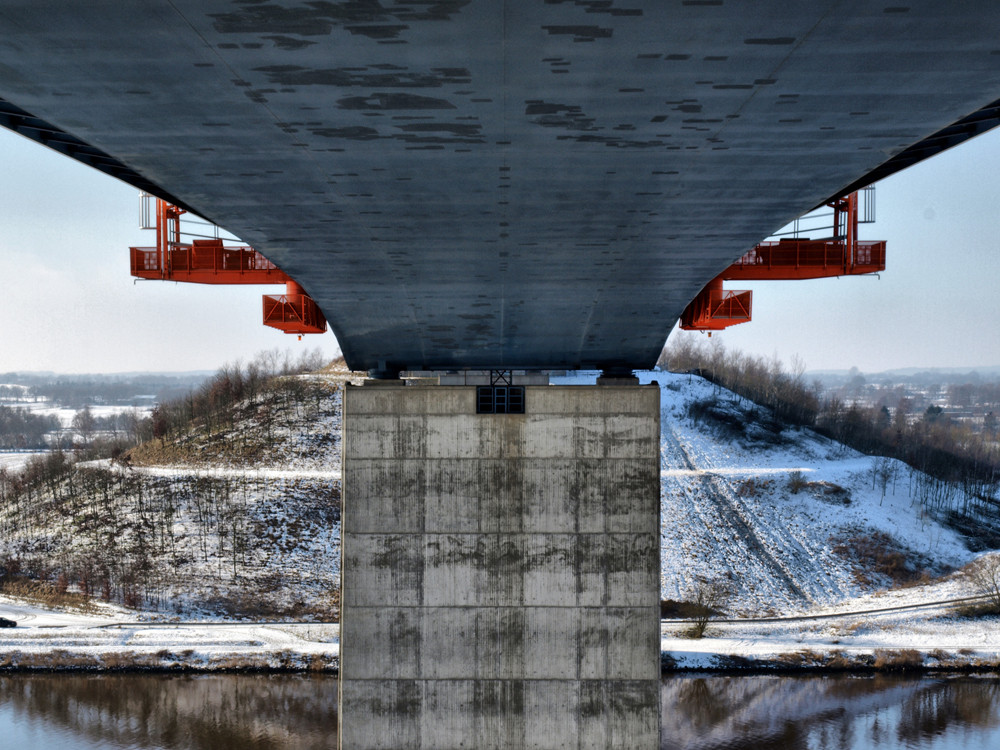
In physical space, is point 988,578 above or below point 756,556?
below

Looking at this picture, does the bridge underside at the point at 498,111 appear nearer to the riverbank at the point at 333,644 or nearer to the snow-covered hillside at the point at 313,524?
the riverbank at the point at 333,644

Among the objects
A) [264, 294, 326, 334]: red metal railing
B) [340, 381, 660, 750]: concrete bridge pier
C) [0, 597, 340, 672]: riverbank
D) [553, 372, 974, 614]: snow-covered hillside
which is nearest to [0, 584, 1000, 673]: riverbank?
[0, 597, 340, 672]: riverbank

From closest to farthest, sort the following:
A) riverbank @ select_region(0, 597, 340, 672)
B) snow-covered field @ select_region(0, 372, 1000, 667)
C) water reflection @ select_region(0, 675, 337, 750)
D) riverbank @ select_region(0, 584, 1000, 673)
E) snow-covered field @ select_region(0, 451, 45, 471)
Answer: water reflection @ select_region(0, 675, 337, 750) < riverbank @ select_region(0, 597, 340, 672) < riverbank @ select_region(0, 584, 1000, 673) < snow-covered field @ select_region(0, 372, 1000, 667) < snow-covered field @ select_region(0, 451, 45, 471)

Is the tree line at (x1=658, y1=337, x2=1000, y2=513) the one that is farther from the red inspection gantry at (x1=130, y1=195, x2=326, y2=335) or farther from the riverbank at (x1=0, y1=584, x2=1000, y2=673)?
the red inspection gantry at (x1=130, y1=195, x2=326, y2=335)

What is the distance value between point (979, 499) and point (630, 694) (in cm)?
3858

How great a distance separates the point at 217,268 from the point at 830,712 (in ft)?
77.6

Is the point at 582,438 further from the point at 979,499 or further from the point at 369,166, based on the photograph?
the point at 979,499

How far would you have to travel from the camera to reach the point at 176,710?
25.2m

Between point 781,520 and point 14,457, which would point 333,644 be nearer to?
point 781,520

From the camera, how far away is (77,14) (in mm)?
5113

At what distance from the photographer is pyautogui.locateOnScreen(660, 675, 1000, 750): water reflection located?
913 inches

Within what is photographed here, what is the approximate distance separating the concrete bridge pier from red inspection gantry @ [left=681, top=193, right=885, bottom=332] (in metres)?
3.17

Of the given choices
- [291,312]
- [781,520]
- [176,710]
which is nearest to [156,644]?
[176,710]

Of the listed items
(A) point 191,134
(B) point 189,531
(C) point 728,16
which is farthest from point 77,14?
(B) point 189,531
